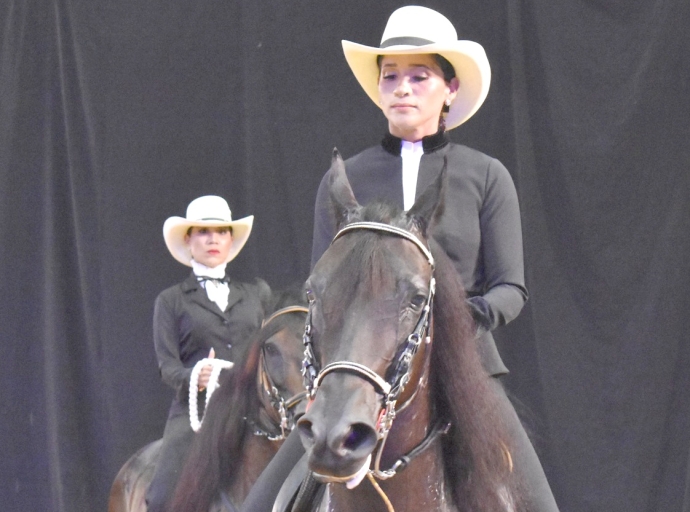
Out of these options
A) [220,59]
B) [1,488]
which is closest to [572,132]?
[220,59]

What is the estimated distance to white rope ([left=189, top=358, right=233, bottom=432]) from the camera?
429cm

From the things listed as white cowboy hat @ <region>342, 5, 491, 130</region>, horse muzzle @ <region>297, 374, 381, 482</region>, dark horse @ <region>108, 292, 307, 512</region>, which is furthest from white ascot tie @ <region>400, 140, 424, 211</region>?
dark horse @ <region>108, 292, 307, 512</region>

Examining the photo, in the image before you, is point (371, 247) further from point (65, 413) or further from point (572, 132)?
point (65, 413)

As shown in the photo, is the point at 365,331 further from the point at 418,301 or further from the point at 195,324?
the point at 195,324

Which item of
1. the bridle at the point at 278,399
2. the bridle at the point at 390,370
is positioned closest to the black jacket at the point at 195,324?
the bridle at the point at 278,399

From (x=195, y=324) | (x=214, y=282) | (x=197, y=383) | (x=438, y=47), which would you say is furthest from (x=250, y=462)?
(x=438, y=47)

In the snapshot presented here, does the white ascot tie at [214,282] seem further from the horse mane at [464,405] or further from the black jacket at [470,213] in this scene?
the horse mane at [464,405]

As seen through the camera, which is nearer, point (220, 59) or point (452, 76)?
point (452, 76)

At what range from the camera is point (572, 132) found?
4711 mm

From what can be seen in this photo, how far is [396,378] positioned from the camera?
5.79 feet

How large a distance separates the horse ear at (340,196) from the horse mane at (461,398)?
33 millimetres

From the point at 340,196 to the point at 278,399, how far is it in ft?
5.55

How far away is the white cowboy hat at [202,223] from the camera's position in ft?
16.1

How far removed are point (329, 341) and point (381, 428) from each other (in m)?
0.18
